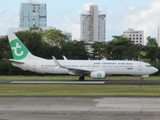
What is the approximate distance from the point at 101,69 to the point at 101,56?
170 ft

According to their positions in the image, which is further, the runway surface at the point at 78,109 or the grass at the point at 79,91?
the grass at the point at 79,91

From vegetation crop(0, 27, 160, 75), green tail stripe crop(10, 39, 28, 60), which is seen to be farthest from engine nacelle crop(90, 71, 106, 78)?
vegetation crop(0, 27, 160, 75)

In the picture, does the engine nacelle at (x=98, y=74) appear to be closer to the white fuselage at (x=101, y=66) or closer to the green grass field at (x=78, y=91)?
the white fuselage at (x=101, y=66)

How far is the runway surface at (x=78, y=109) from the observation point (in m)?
18.3

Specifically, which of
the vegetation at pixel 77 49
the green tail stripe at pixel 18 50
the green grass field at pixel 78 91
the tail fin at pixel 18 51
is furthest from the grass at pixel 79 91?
the vegetation at pixel 77 49

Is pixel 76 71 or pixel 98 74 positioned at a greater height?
pixel 76 71

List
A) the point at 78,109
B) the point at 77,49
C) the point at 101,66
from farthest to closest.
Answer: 1. the point at 77,49
2. the point at 101,66
3. the point at 78,109

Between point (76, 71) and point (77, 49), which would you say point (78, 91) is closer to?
point (76, 71)

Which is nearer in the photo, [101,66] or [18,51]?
[101,66]

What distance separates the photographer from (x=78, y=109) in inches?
840

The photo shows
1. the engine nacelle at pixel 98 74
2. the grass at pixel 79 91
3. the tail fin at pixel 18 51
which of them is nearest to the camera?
the grass at pixel 79 91

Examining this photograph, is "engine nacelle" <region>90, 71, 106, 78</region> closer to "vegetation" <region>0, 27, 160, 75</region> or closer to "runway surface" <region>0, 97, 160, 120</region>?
"runway surface" <region>0, 97, 160, 120</region>

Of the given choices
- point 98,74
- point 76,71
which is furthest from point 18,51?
point 98,74

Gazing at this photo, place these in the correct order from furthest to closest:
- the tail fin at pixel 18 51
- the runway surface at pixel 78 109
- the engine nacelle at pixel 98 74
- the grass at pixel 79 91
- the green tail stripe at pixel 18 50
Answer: the green tail stripe at pixel 18 50
the tail fin at pixel 18 51
the engine nacelle at pixel 98 74
the grass at pixel 79 91
the runway surface at pixel 78 109
